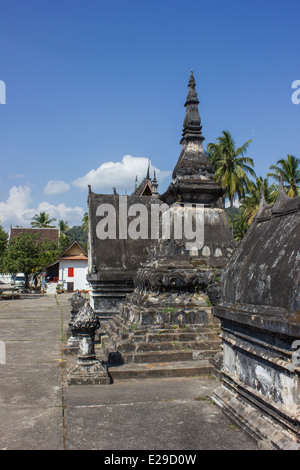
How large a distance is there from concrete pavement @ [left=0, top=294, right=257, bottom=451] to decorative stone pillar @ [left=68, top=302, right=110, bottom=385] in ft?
0.33

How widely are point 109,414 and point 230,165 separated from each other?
101ft

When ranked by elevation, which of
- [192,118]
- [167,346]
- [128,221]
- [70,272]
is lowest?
[167,346]

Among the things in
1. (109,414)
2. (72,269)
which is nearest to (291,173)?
(72,269)

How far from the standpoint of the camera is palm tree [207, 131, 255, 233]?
3247 cm

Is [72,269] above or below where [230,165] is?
below

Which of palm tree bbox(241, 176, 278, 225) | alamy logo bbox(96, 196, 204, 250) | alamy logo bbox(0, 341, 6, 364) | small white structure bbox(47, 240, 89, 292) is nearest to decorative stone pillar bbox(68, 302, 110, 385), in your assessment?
alamy logo bbox(0, 341, 6, 364)

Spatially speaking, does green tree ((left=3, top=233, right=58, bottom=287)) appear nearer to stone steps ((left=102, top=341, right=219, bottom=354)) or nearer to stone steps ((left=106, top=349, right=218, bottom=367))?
stone steps ((left=102, top=341, right=219, bottom=354))

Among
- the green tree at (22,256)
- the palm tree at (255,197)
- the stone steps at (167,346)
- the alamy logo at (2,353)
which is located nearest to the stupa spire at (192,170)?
the stone steps at (167,346)

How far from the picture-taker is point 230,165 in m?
33.2

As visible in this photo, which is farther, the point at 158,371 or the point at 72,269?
the point at 72,269

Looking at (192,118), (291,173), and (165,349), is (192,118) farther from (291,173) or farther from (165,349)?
(291,173)

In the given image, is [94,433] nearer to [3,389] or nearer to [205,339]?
[3,389]
